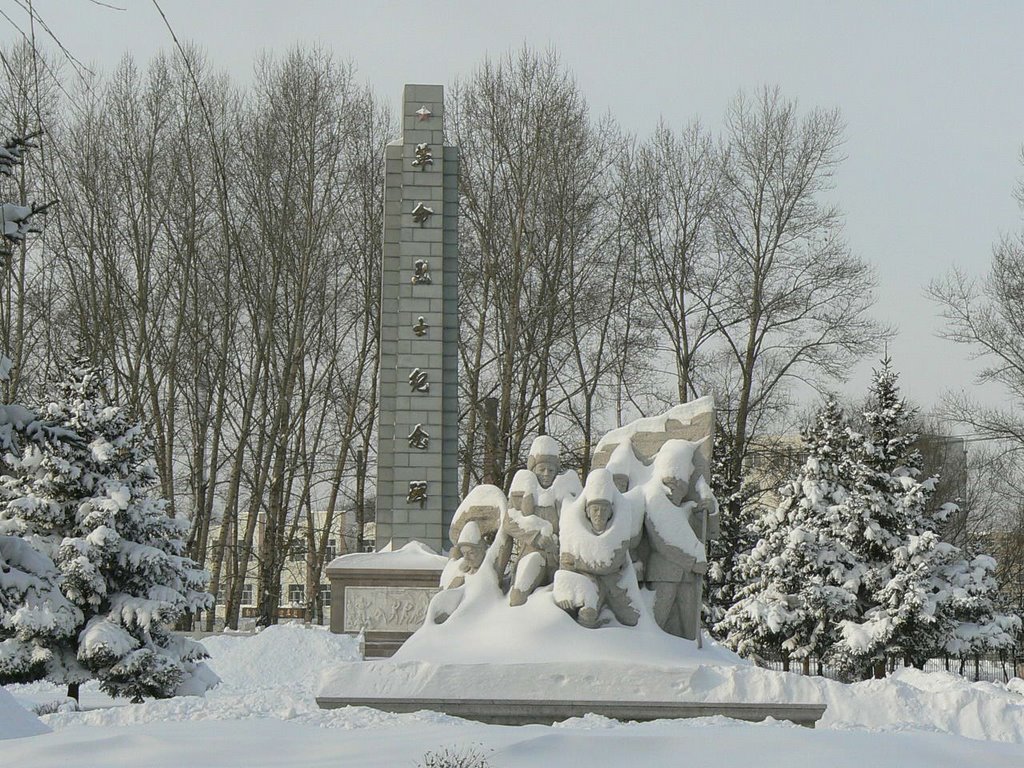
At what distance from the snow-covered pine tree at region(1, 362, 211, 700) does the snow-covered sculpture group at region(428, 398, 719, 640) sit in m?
4.86

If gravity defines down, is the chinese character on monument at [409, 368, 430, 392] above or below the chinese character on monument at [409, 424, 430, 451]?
above

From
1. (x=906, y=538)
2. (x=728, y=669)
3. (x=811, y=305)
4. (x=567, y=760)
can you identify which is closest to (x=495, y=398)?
(x=811, y=305)

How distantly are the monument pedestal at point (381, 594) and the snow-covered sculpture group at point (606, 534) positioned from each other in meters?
8.38

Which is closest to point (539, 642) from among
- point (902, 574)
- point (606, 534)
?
point (606, 534)

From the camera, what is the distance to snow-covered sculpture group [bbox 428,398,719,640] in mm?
10406

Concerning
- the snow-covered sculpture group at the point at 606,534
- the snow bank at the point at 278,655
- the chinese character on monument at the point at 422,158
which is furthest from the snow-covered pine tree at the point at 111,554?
the chinese character on monument at the point at 422,158

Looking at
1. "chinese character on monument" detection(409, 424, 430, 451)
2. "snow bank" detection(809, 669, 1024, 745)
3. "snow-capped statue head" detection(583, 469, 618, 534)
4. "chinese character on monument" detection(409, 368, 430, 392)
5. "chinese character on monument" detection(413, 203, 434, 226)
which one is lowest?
"snow bank" detection(809, 669, 1024, 745)

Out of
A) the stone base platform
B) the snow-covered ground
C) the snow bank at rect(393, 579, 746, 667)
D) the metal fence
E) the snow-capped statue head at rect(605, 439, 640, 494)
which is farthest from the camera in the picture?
the metal fence

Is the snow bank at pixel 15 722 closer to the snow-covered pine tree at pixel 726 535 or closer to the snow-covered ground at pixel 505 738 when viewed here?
the snow-covered ground at pixel 505 738

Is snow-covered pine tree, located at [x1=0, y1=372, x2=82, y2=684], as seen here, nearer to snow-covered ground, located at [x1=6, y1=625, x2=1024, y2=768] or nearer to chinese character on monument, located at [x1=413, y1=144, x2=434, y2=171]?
snow-covered ground, located at [x1=6, y1=625, x2=1024, y2=768]

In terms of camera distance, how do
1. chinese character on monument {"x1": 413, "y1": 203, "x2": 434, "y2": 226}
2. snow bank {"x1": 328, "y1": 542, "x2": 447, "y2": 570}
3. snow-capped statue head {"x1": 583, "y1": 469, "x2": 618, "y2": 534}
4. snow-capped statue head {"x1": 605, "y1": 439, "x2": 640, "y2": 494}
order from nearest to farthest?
snow-capped statue head {"x1": 583, "y1": 469, "x2": 618, "y2": 534} < snow-capped statue head {"x1": 605, "y1": 439, "x2": 640, "y2": 494} < snow bank {"x1": 328, "y1": 542, "x2": 447, "y2": 570} < chinese character on monument {"x1": 413, "y1": 203, "x2": 434, "y2": 226}

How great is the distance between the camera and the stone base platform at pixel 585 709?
9539 millimetres

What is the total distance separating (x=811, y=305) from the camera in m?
26.7

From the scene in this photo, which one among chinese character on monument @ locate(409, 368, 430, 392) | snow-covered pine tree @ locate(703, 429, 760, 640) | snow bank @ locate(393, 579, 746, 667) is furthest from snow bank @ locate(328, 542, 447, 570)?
snow bank @ locate(393, 579, 746, 667)
